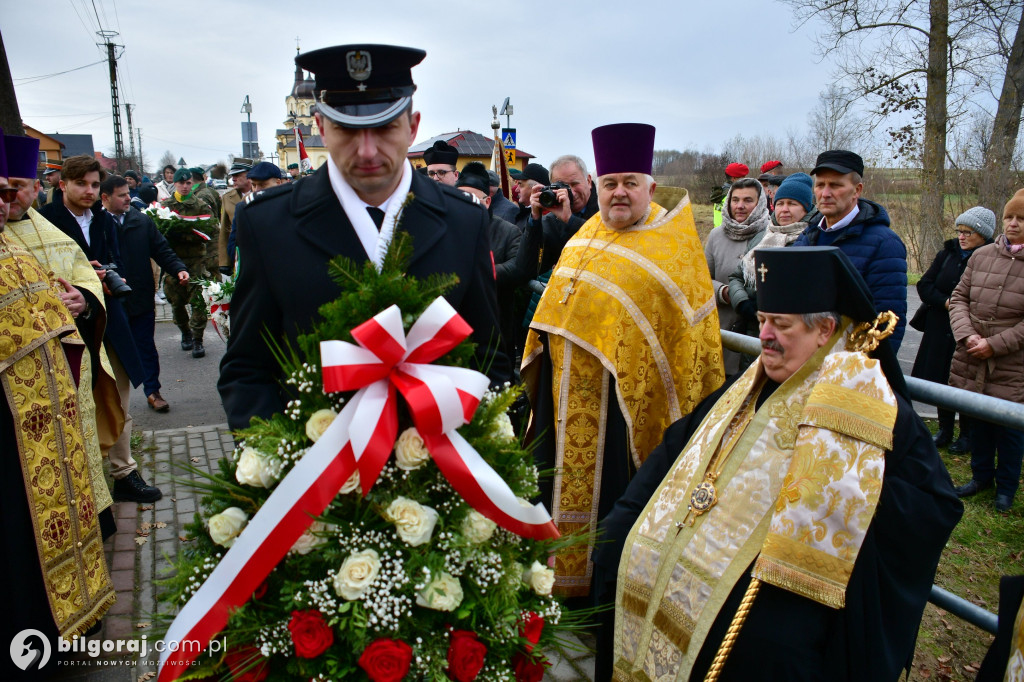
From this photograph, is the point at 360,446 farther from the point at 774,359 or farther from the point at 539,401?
the point at 539,401

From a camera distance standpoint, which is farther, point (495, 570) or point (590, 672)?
point (590, 672)

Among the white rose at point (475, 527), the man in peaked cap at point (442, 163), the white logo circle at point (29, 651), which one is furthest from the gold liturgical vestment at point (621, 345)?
the man in peaked cap at point (442, 163)

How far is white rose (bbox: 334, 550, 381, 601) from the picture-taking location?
4.74ft

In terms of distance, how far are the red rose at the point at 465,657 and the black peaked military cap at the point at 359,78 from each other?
1290mm

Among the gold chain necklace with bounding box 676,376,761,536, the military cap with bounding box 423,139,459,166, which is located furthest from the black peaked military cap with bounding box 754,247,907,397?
the military cap with bounding box 423,139,459,166

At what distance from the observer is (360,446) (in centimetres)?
146

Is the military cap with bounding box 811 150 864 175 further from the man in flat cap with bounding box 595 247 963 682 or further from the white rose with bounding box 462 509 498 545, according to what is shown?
the white rose with bounding box 462 509 498 545

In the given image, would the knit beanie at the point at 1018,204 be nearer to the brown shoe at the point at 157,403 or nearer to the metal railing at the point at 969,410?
the metal railing at the point at 969,410

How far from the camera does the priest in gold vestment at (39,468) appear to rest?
294 centimetres

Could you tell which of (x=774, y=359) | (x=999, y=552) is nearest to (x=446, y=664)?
(x=774, y=359)

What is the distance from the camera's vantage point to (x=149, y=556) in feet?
13.6

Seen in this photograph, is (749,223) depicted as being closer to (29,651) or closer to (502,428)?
(502,428)

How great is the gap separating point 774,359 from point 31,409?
9.91ft

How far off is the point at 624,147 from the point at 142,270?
5.37 m
